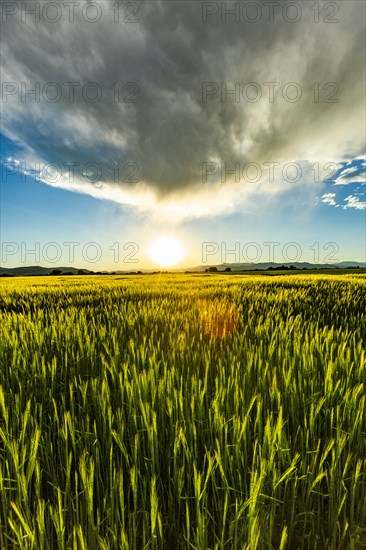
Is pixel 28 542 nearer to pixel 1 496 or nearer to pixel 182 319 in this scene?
pixel 1 496

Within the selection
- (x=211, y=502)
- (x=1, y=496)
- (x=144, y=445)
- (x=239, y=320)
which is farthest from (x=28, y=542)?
(x=239, y=320)

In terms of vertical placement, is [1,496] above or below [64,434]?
below

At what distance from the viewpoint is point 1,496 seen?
1.04 m

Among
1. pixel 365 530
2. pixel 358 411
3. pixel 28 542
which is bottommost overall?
pixel 365 530

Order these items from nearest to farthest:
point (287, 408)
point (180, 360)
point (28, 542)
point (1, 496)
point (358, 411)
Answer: point (28, 542)
point (1, 496)
point (358, 411)
point (287, 408)
point (180, 360)

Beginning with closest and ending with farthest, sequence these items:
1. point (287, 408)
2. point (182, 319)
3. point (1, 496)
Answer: point (1, 496), point (287, 408), point (182, 319)

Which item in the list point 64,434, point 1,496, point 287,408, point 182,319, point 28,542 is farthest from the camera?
point 182,319

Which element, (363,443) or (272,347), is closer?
(363,443)

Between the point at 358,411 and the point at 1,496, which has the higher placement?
the point at 358,411

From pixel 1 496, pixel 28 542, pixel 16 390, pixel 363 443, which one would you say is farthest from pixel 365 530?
pixel 16 390

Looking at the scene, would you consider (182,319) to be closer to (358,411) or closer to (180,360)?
(180,360)

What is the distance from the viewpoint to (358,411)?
4.48 feet

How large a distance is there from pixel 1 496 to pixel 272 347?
1.85 metres

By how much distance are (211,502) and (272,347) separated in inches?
54.6
